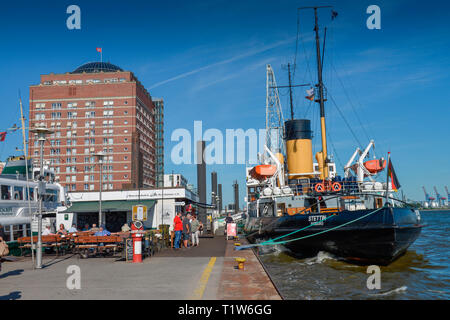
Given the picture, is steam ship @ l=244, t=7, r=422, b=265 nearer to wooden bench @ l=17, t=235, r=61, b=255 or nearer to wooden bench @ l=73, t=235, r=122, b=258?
wooden bench @ l=73, t=235, r=122, b=258

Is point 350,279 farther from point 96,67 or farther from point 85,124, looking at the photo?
point 96,67

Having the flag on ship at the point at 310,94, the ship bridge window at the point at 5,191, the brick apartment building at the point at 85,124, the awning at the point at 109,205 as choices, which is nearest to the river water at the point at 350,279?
the flag on ship at the point at 310,94

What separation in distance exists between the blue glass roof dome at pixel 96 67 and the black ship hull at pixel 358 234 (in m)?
86.7

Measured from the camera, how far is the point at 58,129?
272 ft

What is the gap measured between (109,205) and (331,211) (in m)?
24.8

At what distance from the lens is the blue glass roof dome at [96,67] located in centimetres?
9262

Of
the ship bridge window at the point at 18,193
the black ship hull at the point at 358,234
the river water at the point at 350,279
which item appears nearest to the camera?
the river water at the point at 350,279

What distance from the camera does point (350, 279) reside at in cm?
1295

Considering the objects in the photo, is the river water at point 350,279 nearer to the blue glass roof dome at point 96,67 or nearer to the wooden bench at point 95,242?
the wooden bench at point 95,242

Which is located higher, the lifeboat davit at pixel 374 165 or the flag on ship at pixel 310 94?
the flag on ship at pixel 310 94

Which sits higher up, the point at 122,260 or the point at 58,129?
the point at 58,129
